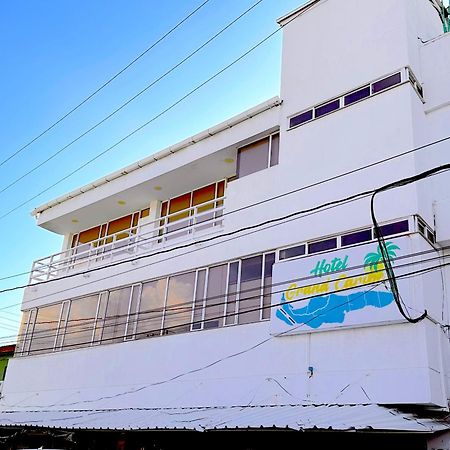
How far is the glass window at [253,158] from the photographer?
50.0 ft

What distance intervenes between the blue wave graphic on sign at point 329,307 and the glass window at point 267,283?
56cm

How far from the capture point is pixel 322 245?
40.8ft

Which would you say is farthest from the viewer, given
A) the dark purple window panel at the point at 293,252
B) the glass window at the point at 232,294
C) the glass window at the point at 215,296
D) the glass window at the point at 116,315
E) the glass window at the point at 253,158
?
the glass window at the point at 116,315

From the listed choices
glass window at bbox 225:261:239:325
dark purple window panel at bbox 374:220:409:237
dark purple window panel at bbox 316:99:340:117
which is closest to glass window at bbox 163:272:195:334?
Answer: glass window at bbox 225:261:239:325

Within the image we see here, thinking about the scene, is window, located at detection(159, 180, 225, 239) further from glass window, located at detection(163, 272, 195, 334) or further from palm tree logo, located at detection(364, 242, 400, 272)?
palm tree logo, located at detection(364, 242, 400, 272)

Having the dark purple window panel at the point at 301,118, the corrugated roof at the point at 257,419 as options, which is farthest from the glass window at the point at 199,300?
the dark purple window panel at the point at 301,118

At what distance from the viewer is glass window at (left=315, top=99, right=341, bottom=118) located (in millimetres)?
13773

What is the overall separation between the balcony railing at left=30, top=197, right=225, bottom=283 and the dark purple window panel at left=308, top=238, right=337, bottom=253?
3.43 m

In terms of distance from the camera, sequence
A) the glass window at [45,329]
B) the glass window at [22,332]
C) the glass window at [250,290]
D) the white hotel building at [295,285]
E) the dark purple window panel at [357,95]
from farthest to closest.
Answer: the glass window at [22,332]
the glass window at [45,329]
the dark purple window panel at [357,95]
the glass window at [250,290]
the white hotel building at [295,285]

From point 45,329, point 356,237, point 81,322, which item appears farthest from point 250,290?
point 45,329

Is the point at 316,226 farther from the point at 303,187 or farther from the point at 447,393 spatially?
the point at 447,393

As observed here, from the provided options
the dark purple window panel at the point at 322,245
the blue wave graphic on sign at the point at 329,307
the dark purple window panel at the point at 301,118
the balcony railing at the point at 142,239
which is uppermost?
the dark purple window panel at the point at 301,118

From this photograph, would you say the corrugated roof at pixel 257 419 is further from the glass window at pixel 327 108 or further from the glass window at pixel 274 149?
the glass window at pixel 327 108

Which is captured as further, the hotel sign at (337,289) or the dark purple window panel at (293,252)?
the dark purple window panel at (293,252)
